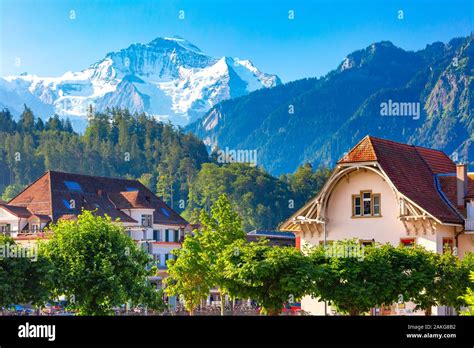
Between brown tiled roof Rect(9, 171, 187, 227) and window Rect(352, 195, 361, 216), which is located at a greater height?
brown tiled roof Rect(9, 171, 187, 227)

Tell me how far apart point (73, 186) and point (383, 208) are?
6059cm

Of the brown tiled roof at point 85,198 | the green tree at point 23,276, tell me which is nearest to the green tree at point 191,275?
the green tree at point 23,276

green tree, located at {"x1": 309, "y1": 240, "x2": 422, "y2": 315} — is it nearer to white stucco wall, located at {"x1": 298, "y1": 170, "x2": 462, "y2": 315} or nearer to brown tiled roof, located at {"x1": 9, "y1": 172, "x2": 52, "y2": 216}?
white stucco wall, located at {"x1": 298, "y1": 170, "x2": 462, "y2": 315}

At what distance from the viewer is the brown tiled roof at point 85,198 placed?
98.5m

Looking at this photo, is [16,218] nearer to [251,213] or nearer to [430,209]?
[430,209]

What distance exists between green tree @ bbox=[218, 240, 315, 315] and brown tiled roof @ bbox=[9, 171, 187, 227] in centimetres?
5581

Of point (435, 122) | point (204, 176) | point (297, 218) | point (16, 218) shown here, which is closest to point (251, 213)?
point (204, 176)

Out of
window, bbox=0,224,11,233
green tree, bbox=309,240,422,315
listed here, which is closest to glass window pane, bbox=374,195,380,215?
green tree, bbox=309,240,422,315

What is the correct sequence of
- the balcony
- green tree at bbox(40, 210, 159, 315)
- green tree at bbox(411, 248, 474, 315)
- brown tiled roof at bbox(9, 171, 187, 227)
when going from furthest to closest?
brown tiled roof at bbox(9, 171, 187, 227) → the balcony → green tree at bbox(40, 210, 159, 315) → green tree at bbox(411, 248, 474, 315)

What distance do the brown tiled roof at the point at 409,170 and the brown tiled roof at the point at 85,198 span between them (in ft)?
153

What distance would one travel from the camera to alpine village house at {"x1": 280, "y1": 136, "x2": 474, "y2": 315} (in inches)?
1953

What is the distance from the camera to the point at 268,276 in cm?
3966

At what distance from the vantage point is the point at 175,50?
442 feet
